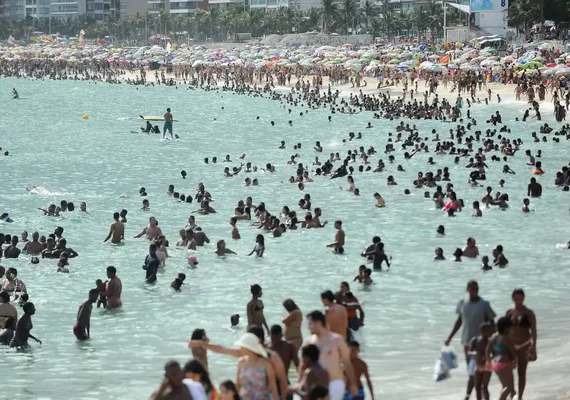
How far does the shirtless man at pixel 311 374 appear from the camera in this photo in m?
8.85

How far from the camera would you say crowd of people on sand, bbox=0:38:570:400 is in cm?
921

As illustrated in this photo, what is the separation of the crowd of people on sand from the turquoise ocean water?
40 centimetres

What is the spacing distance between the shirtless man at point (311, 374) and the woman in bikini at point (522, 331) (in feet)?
11.0

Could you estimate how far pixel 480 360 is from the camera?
37.0 ft

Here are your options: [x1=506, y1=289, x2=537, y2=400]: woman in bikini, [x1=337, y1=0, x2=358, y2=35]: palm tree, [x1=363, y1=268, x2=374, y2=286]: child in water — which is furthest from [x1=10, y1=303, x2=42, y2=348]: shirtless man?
[x1=337, y1=0, x2=358, y2=35]: palm tree

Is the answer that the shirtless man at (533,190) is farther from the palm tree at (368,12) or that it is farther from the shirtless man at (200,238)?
the palm tree at (368,12)

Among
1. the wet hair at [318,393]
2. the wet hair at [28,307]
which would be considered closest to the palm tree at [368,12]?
the wet hair at [28,307]

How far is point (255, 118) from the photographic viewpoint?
65875mm

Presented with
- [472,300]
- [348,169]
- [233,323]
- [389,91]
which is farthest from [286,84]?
[472,300]

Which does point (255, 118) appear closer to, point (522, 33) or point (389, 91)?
point (389, 91)

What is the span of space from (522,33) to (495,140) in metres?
60.4

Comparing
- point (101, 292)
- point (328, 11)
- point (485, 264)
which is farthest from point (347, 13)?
point (101, 292)

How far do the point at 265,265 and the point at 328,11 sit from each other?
120479 millimetres

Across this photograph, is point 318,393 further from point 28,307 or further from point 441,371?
point 28,307
